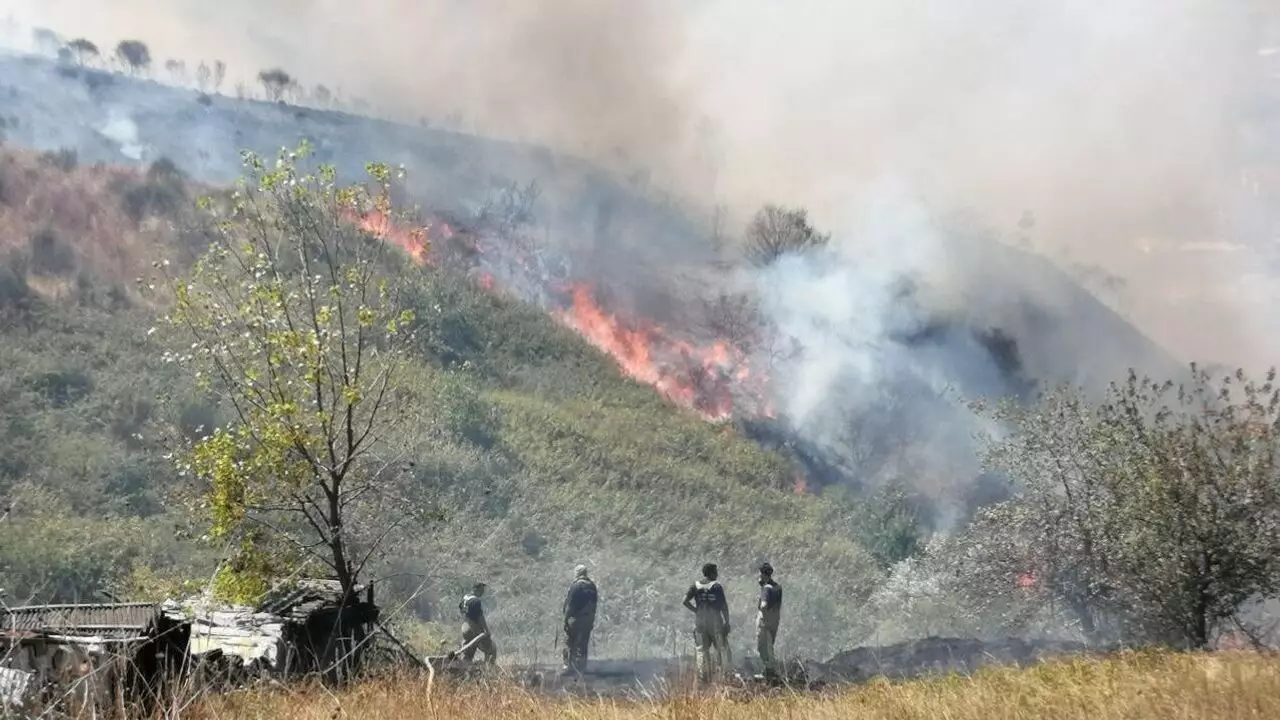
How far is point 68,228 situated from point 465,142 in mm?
50078

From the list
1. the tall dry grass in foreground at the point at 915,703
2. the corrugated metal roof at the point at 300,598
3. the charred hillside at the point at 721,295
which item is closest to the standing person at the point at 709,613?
the corrugated metal roof at the point at 300,598

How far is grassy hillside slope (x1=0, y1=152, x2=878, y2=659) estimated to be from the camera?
2834 centimetres

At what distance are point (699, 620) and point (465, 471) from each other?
82.2ft

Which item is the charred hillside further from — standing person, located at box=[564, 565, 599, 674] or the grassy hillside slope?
standing person, located at box=[564, 565, 599, 674]

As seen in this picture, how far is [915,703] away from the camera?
737 centimetres

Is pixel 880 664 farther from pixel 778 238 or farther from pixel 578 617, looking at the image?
pixel 778 238

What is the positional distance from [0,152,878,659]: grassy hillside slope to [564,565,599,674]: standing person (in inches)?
120

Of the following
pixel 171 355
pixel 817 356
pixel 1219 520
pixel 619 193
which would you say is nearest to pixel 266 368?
pixel 171 355

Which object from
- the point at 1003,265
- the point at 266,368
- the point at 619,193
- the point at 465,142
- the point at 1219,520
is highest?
the point at 465,142

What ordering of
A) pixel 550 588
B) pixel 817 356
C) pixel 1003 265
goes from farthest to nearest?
pixel 1003 265 < pixel 817 356 < pixel 550 588

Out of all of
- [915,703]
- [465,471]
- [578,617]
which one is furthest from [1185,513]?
[465,471]

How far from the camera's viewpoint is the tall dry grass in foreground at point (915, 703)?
6410 mm

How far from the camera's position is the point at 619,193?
92875mm

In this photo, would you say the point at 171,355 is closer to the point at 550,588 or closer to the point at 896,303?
the point at 550,588
